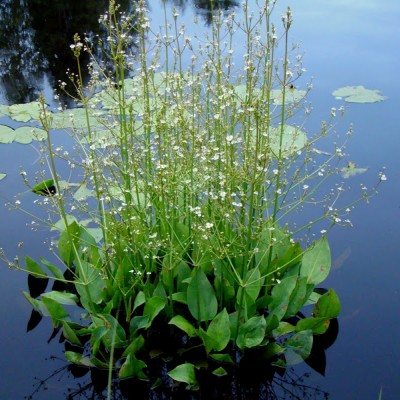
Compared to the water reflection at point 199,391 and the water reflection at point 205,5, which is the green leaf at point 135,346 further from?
the water reflection at point 205,5

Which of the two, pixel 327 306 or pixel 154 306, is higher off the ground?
pixel 154 306

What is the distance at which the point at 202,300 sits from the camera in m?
2.77

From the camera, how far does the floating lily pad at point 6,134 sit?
5.09 m

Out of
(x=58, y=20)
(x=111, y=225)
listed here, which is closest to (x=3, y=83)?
(x=58, y=20)

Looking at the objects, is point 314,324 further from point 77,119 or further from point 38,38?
point 38,38

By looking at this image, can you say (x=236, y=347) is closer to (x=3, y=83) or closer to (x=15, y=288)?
(x=15, y=288)

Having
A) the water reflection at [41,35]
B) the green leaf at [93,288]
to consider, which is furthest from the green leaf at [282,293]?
the water reflection at [41,35]

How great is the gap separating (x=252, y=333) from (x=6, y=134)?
132 inches

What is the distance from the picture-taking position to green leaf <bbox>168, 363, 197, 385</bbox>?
260 centimetres

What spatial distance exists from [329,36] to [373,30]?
0.65m

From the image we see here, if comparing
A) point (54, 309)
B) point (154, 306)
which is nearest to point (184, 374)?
point (154, 306)

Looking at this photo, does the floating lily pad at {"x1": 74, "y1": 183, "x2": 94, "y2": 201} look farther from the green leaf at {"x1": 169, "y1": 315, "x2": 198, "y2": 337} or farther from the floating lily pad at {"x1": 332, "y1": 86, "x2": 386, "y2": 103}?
the floating lily pad at {"x1": 332, "y1": 86, "x2": 386, "y2": 103}

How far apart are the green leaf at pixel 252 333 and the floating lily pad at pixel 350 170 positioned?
2.10 m

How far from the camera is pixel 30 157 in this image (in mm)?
4984
